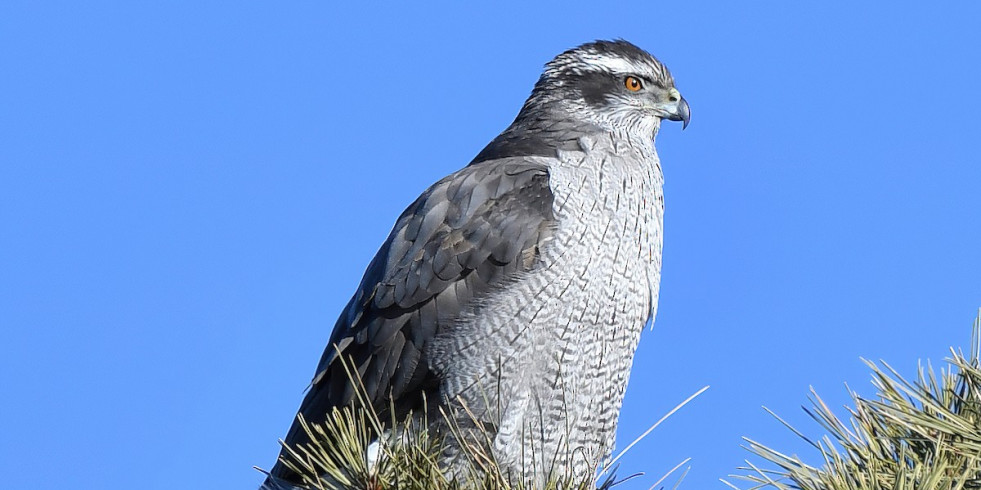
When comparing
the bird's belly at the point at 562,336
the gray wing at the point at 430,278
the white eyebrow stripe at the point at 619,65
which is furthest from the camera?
the white eyebrow stripe at the point at 619,65

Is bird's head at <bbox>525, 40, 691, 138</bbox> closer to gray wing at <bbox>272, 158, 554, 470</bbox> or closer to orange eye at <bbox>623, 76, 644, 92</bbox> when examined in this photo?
orange eye at <bbox>623, 76, 644, 92</bbox>

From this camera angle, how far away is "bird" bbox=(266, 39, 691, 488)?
511 centimetres

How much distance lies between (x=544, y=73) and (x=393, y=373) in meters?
2.30

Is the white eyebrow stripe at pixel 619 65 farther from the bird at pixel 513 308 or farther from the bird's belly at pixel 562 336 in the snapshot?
the bird's belly at pixel 562 336

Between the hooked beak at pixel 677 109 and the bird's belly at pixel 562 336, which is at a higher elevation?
the hooked beak at pixel 677 109

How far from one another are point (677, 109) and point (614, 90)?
38 centimetres

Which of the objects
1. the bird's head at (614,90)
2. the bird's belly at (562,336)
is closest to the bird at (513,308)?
the bird's belly at (562,336)

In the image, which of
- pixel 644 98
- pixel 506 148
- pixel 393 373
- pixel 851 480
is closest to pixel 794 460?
pixel 851 480

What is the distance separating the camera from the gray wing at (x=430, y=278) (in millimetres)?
5227

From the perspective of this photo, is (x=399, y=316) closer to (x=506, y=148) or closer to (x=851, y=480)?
(x=506, y=148)

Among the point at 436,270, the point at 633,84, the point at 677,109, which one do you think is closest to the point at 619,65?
the point at 633,84

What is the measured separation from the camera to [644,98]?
6395 millimetres

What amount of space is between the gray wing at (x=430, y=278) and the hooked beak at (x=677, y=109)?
1.21 meters

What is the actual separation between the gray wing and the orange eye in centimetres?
114
